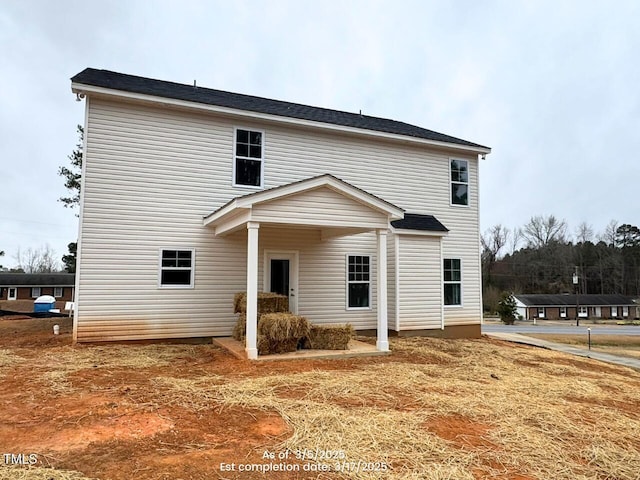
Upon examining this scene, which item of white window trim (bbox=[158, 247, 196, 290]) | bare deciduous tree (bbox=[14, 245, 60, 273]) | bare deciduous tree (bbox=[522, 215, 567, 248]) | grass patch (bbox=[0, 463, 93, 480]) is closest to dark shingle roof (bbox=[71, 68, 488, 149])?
white window trim (bbox=[158, 247, 196, 290])

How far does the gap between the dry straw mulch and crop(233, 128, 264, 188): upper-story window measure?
550cm

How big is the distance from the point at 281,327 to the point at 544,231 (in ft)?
193

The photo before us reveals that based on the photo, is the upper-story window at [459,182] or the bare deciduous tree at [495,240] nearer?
the upper-story window at [459,182]

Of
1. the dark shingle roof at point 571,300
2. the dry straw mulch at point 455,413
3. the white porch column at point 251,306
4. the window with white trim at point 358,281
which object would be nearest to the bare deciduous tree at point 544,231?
the dark shingle roof at point 571,300

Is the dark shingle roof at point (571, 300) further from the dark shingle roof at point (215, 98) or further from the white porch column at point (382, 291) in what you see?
the white porch column at point (382, 291)

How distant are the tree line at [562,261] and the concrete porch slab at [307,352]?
164ft

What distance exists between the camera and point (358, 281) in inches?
433

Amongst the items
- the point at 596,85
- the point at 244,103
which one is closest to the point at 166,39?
the point at 244,103

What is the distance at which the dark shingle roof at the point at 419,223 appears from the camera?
36.2ft

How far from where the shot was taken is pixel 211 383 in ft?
18.4

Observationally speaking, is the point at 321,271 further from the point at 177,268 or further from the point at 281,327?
the point at 177,268

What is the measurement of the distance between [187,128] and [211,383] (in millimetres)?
6400

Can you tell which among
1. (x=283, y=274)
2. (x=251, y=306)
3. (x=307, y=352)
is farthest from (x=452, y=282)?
(x=251, y=306)

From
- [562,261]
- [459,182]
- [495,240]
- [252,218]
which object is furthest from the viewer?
[495,240]
